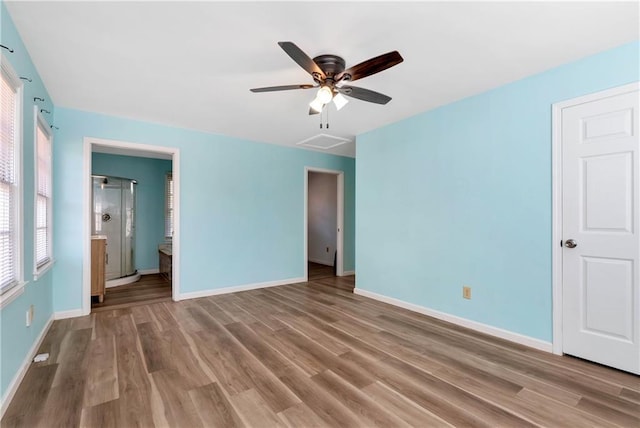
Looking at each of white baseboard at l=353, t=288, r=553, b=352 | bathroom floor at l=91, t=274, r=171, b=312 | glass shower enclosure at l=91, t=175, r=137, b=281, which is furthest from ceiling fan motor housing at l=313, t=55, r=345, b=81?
glass shower enclosure at l=91, t=175, r=137, b=281

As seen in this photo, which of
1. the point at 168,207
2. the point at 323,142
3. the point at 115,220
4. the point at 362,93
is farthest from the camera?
the point at 168,207

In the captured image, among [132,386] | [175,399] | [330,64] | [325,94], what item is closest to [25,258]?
[132,386]

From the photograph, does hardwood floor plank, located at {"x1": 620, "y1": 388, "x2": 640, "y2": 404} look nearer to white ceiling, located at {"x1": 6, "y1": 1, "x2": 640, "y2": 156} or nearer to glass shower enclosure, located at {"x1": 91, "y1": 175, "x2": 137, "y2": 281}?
white ceiling, located at {"x1": 6, "y1": 1, "x2": 640, "y2": 156}

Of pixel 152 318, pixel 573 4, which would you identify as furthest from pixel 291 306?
pixel 573 4

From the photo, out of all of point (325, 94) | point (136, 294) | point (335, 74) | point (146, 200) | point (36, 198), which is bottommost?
point (136, 294)

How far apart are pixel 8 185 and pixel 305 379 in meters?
2.32

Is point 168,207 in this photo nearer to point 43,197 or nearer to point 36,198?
point 43,197

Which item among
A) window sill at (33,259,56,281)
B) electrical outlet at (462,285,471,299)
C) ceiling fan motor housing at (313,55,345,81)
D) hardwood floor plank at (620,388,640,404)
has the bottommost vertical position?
hardwood floor plank at (620,388,640,404)

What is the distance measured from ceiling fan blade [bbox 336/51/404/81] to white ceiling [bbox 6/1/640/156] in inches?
8.1

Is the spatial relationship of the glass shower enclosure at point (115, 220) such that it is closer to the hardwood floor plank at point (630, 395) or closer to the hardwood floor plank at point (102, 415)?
the hardwood floor plank at point (102, 415)

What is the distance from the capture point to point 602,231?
7.25ft

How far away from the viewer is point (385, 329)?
115 inches

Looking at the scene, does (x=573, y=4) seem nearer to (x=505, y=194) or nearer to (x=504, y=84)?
(x=504, y=84)

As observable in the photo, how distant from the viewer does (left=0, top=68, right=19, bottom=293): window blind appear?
5.75 feet
